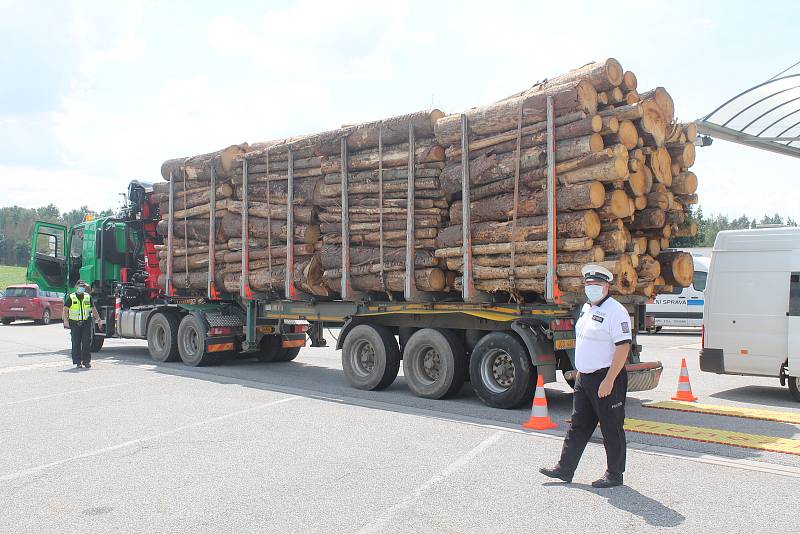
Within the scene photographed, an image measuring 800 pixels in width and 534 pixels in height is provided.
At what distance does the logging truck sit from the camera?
9.27 metres

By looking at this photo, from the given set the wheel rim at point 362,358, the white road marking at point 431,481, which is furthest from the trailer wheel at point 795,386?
the wheel rim at point 362,358

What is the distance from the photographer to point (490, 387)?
9539mm

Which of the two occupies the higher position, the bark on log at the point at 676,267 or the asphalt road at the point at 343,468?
the bark on log at the point at 676,267

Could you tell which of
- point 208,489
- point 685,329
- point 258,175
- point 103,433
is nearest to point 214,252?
point 258,175

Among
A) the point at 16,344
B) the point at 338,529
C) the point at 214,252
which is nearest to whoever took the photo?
the point at 338,529

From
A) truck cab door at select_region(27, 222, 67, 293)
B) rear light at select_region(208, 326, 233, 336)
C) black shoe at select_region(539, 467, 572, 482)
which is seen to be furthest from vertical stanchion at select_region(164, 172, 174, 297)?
black shoe at select_region(539, 467, 572, 482)

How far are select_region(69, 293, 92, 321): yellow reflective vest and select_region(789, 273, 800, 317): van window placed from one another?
12237 mm

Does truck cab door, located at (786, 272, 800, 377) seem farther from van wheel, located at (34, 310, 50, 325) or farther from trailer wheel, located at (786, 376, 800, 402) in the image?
van wheel, located at (34, 310, 50, 325)

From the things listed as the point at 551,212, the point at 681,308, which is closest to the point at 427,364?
the point at 551,212

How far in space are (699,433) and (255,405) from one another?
5351 millimetres

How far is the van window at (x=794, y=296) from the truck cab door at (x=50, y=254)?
1539 cm

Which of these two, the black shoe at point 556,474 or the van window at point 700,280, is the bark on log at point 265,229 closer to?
the black shoe at point 556,474

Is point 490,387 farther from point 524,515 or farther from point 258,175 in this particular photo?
point 258,175

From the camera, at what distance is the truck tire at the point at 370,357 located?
35.6ft
